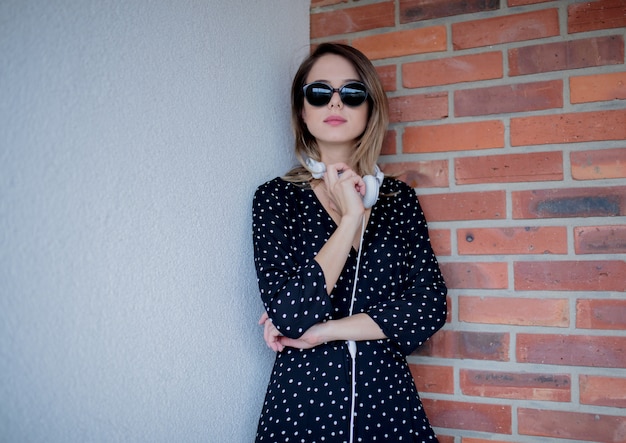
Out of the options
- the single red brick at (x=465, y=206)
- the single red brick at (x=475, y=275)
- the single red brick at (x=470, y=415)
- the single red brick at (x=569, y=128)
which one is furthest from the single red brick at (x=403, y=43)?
the single red brick at (x=470, y=415)

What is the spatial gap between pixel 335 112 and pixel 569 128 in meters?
0.80

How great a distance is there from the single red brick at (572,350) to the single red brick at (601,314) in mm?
39

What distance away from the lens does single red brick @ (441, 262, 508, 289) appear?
5.41 feet

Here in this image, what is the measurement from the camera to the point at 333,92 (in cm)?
159

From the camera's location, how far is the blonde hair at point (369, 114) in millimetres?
1660

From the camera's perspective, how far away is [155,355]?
3.62 feet

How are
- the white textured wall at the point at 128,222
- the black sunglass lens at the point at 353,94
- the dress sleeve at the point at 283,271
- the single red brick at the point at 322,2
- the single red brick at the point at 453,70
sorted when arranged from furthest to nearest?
the single red brick at the point at 322,2
the single red brick at the point at 453,70
the black sunglass lens at the point at 353,94
the dress sleeve at the point at 283,271
the white textured wall at the point at 128,222

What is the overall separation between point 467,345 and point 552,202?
0.58 meters

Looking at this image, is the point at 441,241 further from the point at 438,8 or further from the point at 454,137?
the point at 438,8

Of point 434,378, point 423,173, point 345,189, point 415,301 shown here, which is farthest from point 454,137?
point 434,378

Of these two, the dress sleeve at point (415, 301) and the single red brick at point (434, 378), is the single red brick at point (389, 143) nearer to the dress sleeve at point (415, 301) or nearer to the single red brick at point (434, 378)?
the dress sleeve at point (415, 301)

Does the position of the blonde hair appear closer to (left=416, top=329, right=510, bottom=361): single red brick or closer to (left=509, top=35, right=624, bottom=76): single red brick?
(left=509, top=35, right=624, bottom=76): single red brick

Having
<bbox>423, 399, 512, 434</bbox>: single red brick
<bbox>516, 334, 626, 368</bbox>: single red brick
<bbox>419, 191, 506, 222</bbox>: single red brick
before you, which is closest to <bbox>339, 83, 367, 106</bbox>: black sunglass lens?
<bbox>419, 191, 506, 222</bbox>: single red brick

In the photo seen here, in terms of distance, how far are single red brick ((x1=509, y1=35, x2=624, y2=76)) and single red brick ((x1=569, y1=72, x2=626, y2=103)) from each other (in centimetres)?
4
